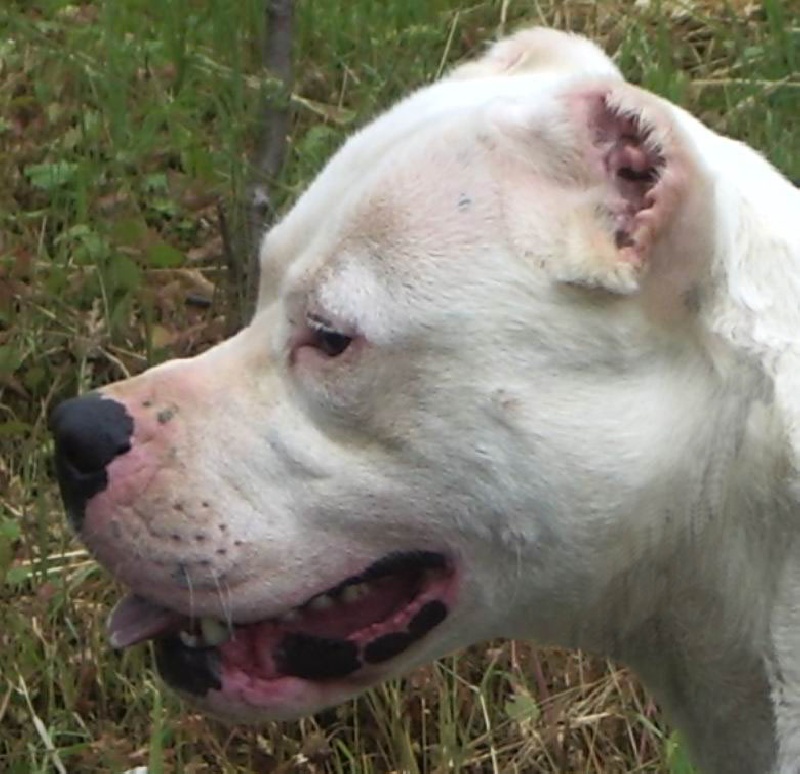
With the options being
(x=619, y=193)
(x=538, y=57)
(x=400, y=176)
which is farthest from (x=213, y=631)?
(x=538, y=57)

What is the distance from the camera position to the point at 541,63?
2.80 meters

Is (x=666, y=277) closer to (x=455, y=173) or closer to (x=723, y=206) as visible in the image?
(x=723, y=206)

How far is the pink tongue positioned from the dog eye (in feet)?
1.39

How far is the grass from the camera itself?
366 cm

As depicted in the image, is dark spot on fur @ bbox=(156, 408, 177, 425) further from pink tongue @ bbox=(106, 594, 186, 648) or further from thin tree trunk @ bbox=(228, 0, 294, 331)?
thin tree trunk @ bbox=(228, 0, 294, 331)

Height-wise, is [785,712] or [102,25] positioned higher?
[785,712]

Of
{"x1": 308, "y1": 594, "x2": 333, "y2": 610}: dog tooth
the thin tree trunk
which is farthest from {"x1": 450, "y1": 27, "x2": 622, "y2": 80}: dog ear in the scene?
the thin tree trunk

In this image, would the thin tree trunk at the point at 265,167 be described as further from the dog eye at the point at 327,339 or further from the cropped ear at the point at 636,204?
the cropped ear at the point at 636,204

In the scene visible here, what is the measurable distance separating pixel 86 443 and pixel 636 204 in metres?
0.75

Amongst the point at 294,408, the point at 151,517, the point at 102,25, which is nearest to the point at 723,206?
the point at 294,408

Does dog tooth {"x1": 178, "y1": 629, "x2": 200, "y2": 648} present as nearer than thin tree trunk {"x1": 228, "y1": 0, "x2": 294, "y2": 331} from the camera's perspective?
Yes

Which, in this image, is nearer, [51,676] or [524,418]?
[524,418]

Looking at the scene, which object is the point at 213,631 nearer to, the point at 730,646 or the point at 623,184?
the point at 730,646

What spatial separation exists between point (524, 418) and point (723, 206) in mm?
358
